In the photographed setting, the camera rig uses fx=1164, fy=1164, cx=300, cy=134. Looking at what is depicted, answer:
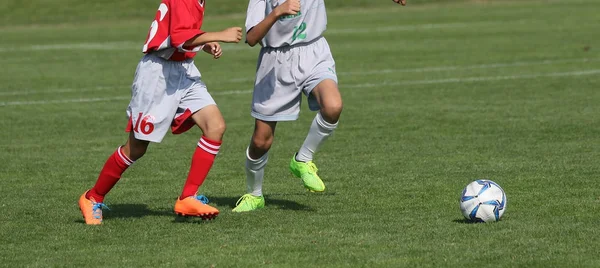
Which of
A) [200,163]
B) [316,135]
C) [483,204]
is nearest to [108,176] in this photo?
[200,163]

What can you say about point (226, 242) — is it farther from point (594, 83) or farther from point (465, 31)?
point (465, 31)

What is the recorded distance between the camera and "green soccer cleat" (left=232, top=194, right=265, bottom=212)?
8.91m

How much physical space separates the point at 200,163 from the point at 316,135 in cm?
127

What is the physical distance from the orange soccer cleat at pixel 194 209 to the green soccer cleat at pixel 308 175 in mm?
1238

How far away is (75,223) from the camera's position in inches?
333

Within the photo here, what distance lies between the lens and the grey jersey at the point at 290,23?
8773 mm

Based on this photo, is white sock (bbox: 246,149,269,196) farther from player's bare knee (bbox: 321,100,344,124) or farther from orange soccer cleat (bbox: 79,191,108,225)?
orange soccer cleat (bbox: 79,191,108,225)

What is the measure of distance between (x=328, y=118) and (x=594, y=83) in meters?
10.3

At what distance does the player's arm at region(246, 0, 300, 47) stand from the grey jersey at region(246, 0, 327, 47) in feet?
0.71

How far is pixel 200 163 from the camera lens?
8352 millimetres

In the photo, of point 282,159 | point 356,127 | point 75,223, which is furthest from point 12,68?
point 75,223

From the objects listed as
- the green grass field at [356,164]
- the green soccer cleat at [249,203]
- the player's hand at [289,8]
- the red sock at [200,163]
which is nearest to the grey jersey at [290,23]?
the player's hand at [289,8]

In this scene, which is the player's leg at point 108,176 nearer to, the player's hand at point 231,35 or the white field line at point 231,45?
the player's hand at point 231,35

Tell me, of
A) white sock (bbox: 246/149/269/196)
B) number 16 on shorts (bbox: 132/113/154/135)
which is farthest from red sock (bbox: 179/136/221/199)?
white sock (bbox: 246/149/269/196)
